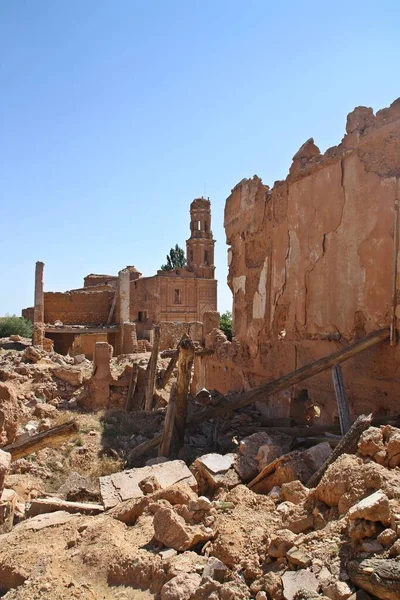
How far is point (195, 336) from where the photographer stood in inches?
984

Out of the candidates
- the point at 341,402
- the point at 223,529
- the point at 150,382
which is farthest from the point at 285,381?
the point at 150,382

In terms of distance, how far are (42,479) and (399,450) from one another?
15.7ft

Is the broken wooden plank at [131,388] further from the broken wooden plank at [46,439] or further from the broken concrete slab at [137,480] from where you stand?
the broken concrete slab at [137,480]

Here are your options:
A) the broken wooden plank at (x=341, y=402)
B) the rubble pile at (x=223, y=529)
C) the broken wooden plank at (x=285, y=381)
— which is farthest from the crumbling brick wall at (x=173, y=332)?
the broken wooden plank at (x=341, y=402)

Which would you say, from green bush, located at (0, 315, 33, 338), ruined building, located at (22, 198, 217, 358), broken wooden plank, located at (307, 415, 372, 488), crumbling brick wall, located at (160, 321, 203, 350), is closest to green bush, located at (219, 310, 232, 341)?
ruined building, located at (22, 198, 217, 358)

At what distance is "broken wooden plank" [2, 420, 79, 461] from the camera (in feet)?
18.7

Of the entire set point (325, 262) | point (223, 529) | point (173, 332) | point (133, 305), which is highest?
point (133, 305)

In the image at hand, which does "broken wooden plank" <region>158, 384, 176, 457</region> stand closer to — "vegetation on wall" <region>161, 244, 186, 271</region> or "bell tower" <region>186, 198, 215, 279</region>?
"bell tower" <region>186, 198, 215, 279</region>

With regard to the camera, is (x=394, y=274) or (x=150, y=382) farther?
(x=150, y=382)

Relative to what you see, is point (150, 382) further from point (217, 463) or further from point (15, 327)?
point (15, 327)

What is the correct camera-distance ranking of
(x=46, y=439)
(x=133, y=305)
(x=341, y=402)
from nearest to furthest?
1. (x=341, y=402)
2. (x=46, y=439)
3. (x=133, y=305)

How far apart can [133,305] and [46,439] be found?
98.3 feet

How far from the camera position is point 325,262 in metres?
6.68

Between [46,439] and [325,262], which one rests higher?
[325,262]
